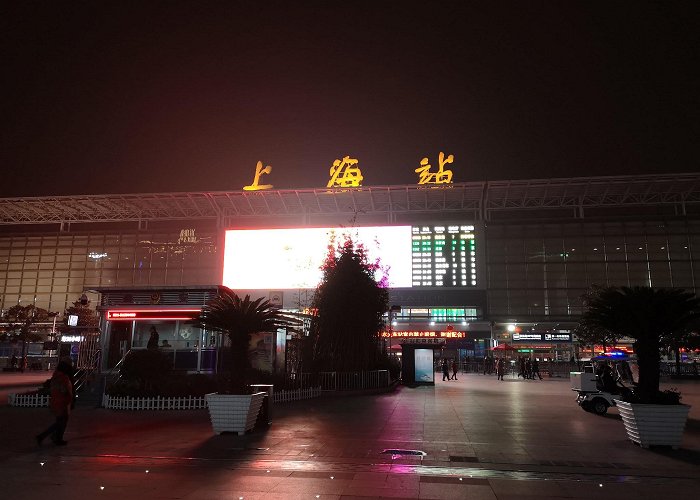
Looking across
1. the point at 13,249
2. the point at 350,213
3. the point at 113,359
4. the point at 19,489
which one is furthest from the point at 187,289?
the point at 13,249

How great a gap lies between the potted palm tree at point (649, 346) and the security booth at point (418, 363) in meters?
16.1

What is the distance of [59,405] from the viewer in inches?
344

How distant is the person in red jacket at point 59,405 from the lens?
8586 mm

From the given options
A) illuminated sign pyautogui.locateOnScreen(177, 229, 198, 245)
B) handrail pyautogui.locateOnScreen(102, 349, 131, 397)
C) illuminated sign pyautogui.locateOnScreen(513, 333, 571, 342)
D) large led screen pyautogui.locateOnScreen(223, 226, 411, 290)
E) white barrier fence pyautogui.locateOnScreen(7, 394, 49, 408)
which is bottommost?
white barrier fence pyautogui.locateOnScreen(7, 394, 49, 408)

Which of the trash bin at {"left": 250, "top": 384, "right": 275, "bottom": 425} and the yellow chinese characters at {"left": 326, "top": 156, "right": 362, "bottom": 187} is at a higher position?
the yellow chinese characters at {"left": 326, "top": 156, "right": 362, "bottom": 187}

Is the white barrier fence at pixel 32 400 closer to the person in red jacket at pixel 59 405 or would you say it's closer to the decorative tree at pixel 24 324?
the person in red jacket at pixel 59 405

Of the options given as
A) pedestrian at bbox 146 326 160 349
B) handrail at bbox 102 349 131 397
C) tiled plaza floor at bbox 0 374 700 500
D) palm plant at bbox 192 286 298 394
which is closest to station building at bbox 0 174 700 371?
pedestrian at bbox 146 326 160 349

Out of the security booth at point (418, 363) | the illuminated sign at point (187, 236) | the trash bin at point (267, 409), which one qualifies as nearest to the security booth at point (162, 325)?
the trash bin at point (267, 409)

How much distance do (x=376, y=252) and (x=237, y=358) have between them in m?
34.9

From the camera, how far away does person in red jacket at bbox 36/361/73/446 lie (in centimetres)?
859

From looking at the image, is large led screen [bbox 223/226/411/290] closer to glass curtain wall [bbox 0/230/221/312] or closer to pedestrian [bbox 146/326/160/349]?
glass curtain wall [bbox 0/230/221/312]

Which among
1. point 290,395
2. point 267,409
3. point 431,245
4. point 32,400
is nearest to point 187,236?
point 431,245

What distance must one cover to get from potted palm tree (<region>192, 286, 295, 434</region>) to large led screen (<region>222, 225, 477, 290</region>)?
33.9 metres

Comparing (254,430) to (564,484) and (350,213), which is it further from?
(350,213)
